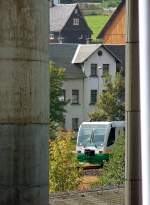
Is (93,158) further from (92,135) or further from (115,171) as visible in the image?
(115,171)

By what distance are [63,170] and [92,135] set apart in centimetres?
1198

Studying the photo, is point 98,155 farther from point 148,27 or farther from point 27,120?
point 148,27

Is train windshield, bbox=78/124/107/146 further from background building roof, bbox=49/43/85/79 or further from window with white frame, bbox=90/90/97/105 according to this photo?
window with white frame, bbox=90/90/97/105

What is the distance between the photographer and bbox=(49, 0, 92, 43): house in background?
302 ft

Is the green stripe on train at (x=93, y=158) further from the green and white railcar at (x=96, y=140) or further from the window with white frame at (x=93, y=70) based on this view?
the window with white frame at (x=93, y=70)

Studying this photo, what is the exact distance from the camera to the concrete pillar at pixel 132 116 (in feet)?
23.8

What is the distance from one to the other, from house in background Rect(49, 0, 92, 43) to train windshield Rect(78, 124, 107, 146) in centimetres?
5726

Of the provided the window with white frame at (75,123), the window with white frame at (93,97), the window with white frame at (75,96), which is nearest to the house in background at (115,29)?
the window with white frame at (75,123)

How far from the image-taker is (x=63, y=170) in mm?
22328

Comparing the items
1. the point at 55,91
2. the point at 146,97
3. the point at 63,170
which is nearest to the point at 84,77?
the point at 55,91

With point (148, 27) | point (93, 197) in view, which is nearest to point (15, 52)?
point (93, 197)

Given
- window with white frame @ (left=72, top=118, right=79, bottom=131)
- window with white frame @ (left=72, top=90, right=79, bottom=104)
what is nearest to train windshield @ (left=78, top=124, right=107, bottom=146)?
window with white frame @ (left=72, top=90, right=79, bottom=104)

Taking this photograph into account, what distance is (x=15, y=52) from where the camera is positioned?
7.33 meters

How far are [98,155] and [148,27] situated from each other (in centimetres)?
3307
